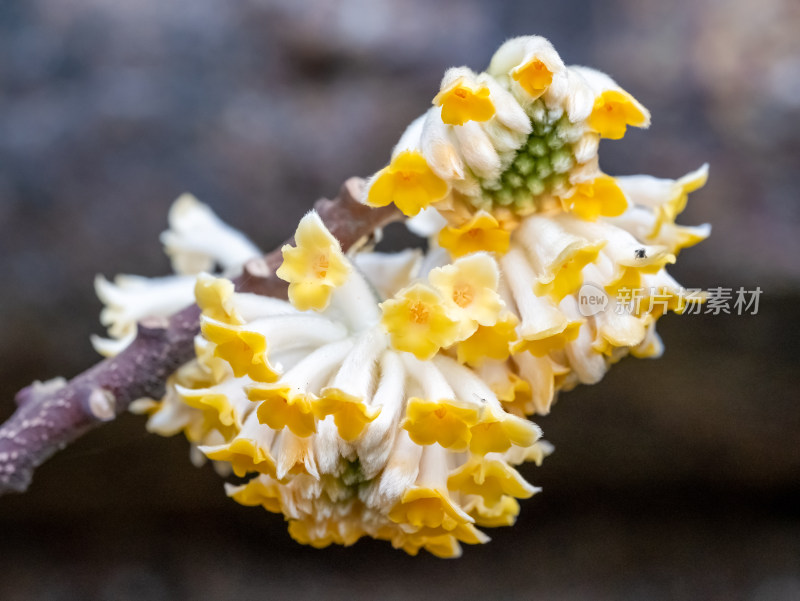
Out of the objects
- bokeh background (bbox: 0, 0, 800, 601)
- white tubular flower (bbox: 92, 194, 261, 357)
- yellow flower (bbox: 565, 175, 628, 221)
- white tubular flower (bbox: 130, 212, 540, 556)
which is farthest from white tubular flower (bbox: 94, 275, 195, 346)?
bokeh background (bbox: 0, 0, 800, 601)

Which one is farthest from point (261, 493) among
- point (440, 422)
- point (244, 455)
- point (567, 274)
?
point (567, 274)

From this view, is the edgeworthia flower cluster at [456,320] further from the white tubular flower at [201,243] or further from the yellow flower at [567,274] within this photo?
the white tubular flower at [201,243]

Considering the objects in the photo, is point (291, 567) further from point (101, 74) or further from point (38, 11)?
point (38, 11)

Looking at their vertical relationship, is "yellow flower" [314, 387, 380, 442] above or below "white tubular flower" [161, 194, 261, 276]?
below

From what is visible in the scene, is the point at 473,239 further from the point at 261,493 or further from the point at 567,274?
the point at 261,493

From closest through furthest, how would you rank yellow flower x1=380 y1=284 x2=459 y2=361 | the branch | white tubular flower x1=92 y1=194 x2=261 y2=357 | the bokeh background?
yellow flower x1=380 y1=284 x2=459 y2=361 → the branch → white tubular flower x1=92 y1=194 x2=261 y2=357 → the bokeh background

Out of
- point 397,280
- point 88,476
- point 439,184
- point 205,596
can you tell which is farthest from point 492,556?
point 439,184

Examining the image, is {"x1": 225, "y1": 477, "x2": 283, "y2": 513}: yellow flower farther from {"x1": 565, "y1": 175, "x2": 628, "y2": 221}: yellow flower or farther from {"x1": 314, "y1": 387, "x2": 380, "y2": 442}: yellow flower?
{"x1": 565, "y1": 175, "x2": 628, "y2": 221}: yellow flower
